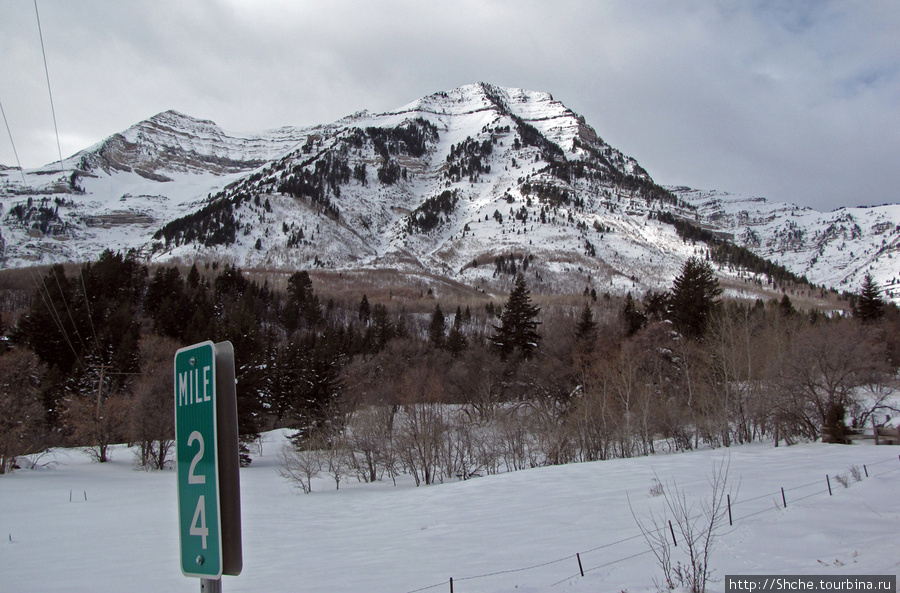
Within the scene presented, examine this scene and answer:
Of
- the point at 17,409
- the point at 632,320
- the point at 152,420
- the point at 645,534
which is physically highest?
the point at 632,320

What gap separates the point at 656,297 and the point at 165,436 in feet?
184

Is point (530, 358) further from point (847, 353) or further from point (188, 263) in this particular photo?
point (188, 263)

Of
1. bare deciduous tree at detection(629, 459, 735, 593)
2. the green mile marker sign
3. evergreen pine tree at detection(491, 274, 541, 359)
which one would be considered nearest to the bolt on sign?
the green mile marker sign

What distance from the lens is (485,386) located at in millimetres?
56875

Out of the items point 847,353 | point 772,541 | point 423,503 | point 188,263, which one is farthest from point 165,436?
point 188,263

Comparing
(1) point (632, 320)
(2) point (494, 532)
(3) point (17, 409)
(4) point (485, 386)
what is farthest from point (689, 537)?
(1) point (632, 320)

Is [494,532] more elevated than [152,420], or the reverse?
[152,420]

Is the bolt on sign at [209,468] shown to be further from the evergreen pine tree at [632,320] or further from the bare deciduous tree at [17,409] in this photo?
the evergreen pine tree at [632,320]

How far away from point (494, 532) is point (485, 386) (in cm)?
4187

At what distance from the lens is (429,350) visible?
7900 cm

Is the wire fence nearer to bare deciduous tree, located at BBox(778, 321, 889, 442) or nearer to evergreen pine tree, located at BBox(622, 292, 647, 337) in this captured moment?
bare deciduous tree, located at BBox(778, 321, 889, 442)

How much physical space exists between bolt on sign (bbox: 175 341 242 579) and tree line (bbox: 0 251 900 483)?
3042 cm

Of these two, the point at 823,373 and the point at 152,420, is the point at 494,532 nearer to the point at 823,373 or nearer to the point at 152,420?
the point at 823,373

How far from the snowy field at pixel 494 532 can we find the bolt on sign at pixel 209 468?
740 centimetres
